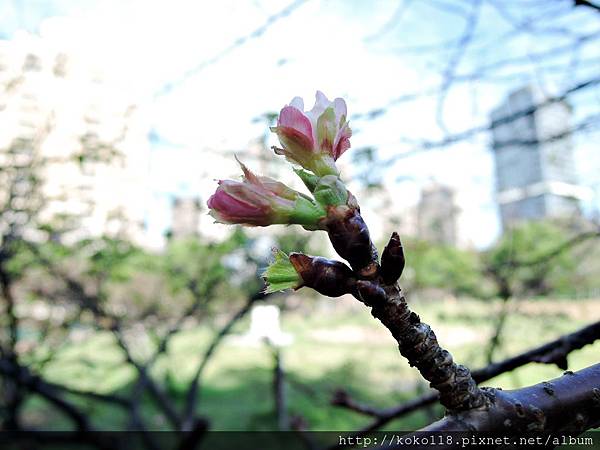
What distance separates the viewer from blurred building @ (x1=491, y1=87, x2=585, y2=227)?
3.06 metres

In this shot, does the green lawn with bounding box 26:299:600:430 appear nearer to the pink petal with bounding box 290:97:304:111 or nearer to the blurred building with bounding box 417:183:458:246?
the blurred building with bounding box 417:183:458:246

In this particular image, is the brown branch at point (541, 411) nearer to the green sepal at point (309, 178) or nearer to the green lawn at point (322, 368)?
the green sepal at point (309, 178)

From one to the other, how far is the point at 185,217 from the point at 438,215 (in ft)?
10.6

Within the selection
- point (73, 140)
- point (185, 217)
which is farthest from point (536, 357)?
point (185, 217)

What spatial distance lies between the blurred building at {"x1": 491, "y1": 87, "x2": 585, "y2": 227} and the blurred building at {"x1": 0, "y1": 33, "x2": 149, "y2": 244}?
2.79 m

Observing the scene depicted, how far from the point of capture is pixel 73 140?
4.36 metres

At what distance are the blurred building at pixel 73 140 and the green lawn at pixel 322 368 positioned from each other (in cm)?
158

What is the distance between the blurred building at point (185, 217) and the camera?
15.2 feet

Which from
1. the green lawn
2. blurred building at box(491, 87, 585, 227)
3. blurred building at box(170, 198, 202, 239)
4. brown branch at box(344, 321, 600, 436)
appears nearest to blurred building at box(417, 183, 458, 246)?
blurred building at box(491, 87, 585, 227)

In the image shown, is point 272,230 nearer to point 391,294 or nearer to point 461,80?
point 461,80

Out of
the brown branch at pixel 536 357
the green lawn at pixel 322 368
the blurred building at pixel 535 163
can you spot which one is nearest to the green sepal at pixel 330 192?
the brown branch at pixel 536 357

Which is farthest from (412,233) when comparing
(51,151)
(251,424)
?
(51,151)

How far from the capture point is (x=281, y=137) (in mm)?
681

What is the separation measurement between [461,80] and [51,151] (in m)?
3.85
